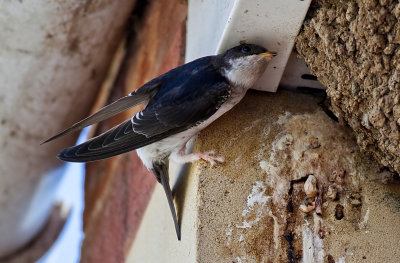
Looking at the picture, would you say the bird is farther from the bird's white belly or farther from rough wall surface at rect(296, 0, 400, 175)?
rough wall surface at rect(296, 0, 400, 175)

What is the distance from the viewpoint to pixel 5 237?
3875 millimetres

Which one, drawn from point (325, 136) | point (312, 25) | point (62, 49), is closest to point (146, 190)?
point (62, 49)

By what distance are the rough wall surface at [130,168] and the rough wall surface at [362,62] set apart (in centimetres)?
78

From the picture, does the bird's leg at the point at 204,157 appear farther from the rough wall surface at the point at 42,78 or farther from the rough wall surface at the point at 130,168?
the rough wall surface at the point at 42,78

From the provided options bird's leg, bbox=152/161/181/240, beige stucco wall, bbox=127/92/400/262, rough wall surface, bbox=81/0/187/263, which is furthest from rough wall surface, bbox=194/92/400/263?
rough wall surface, bbox=81/0/187/263

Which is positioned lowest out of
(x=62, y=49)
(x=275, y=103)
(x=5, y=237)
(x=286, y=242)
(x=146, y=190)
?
(x=5, y=237)

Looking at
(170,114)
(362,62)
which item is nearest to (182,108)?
(170,114)

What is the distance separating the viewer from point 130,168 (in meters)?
3.56

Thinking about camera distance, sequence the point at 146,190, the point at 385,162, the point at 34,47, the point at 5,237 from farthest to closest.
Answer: the point at 5,237 → the point at 146,190 → the point at 34,47 → the point at 385,162

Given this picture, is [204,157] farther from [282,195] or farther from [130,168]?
[130,168]

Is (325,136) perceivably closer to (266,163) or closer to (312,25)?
(266,163)

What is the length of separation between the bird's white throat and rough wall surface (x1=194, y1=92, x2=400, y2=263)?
0.41ft

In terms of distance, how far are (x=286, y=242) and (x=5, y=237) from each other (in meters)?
1.86

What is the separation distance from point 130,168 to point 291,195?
3.82 feet
